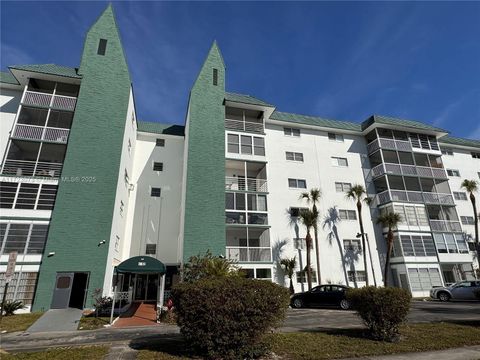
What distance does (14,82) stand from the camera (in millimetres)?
24719

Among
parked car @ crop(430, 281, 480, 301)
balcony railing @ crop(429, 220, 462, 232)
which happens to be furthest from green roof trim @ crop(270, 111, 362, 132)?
parked car @ crop(430, 281, 480, 301)

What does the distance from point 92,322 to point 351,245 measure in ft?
74.8

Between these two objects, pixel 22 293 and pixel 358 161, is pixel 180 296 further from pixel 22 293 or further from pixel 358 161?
pixel 358 161

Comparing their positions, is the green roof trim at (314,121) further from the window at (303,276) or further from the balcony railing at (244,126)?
the window at (303,276)

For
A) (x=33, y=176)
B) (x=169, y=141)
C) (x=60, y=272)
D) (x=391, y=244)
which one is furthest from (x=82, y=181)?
(x=391, y=244)

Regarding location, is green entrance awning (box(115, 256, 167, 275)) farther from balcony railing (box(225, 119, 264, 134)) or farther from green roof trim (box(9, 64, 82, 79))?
green roof trim (box(9, 64, 82, 79))

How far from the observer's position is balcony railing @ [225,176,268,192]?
1067 inches

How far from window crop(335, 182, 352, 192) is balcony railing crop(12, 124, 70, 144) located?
25.8 metres

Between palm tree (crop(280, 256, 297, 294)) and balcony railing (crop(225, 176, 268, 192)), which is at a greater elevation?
balcony railing (crop(225, 176, 268, 192))

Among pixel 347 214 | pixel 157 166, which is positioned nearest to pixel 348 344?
pixel 347 214

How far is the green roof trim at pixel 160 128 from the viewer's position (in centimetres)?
3038

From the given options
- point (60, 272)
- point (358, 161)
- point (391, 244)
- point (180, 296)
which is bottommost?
point (180, 296)

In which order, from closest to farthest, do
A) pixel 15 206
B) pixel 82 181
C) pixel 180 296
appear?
1. pixel 180 296
2. pixel 15 206
3. pixel 82 181

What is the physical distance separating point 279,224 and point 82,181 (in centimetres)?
1719
